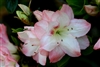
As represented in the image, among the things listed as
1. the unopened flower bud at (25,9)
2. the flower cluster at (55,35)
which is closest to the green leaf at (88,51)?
the flower cluster at (55,35)

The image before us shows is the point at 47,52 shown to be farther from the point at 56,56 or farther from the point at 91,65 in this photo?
the point at 91,65

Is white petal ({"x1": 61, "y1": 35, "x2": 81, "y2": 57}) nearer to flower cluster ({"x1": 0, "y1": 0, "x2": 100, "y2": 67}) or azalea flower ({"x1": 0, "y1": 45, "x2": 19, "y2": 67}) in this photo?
flower cluster ({"x1": 0, "y1": 0, "x2": 100, "y2": 67})

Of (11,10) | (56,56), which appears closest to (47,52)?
(56,56)

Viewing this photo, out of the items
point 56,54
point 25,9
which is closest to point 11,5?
point 25,9

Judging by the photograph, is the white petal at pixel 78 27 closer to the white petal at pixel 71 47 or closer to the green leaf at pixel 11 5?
the white petal at pixel 71 47

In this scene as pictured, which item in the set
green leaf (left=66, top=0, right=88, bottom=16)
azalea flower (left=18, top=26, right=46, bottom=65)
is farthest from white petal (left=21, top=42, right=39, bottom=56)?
green leaf (left=66, top=0, right=88, bottom=16)

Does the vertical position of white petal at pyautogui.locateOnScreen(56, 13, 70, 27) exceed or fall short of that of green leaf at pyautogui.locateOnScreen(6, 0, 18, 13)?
it exceeds it
